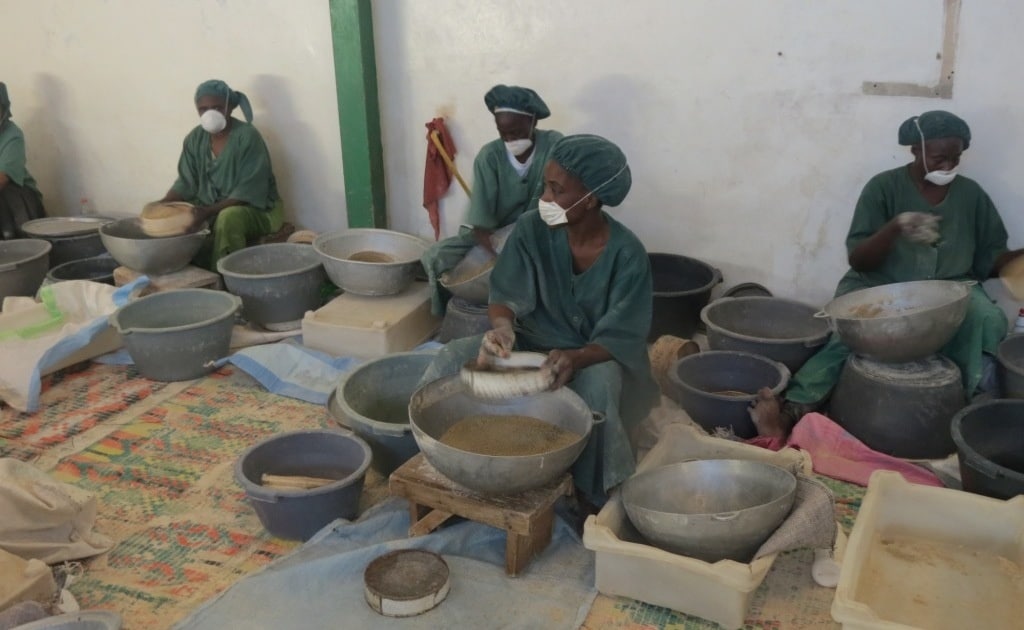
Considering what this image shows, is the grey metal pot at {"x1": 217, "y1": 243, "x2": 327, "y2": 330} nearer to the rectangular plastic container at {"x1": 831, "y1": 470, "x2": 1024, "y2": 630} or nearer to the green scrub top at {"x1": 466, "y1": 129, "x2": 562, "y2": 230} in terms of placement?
the green scrub top at {"x1": 466, "y1": 129, "x2": 562, "y2": 230}

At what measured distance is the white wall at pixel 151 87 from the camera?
4934mm

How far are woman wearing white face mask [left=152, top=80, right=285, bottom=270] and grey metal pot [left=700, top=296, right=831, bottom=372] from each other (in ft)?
8.19

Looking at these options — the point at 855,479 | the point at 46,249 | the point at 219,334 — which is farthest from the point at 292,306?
the point at 855,479

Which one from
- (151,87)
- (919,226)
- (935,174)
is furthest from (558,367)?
(151,87)

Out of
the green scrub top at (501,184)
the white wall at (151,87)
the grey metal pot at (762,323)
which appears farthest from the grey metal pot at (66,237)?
the grey metal pot at (762,323)

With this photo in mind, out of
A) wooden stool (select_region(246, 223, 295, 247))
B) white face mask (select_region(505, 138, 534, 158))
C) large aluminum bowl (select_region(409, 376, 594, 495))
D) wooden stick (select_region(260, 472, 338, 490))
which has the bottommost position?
wooden stick (select_region(260, 472, 338, 490))

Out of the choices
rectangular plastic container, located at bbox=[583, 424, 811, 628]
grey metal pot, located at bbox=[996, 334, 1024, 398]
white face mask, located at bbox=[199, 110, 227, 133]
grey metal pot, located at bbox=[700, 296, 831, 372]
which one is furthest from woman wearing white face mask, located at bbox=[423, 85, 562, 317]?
grey metal pot, located at bbox=[996, 334, 1024, 398]

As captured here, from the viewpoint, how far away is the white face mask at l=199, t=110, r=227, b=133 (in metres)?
4.70

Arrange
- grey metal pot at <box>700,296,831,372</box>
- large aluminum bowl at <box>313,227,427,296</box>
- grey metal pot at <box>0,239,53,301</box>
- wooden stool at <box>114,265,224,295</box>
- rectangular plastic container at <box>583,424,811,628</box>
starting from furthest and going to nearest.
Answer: grey metal pot at <box>0,239,53,301</box> → wooden stool at <box>114,265,224,295</box> → large aluminum bowl at <box>313,227,427,296</box> → grey metal pot at <box>700,296,831,372</box> → rectangular plastic container at <box>583,424,811,628</box>

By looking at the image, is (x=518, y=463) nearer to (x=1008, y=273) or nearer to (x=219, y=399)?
(x=219, y=399)

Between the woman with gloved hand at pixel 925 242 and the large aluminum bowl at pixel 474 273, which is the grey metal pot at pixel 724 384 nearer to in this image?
the woman with gloved hand at pixel 925 242

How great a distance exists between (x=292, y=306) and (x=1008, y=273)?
3226mm

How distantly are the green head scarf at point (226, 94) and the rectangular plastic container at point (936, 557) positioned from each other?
3704mm

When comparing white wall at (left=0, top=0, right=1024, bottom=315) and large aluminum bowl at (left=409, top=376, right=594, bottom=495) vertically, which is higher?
white wall at (left=0, top=0, right=1024, bottom=315)
